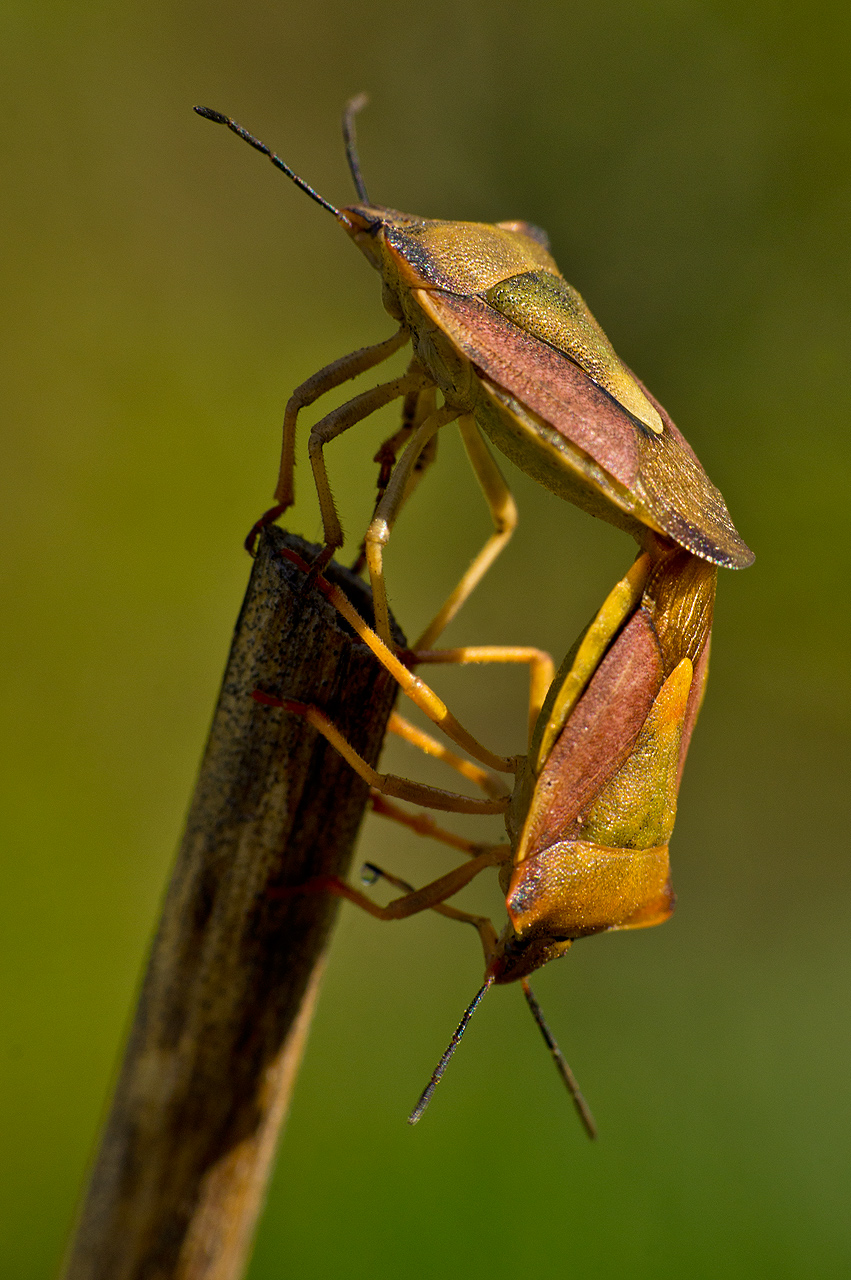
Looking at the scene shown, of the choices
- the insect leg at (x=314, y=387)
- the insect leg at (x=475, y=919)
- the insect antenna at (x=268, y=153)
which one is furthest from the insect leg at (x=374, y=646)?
the insect antenna at (x=268, y=153)

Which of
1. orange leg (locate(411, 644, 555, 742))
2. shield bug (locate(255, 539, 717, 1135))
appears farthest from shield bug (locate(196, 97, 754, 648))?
orange leg (locate(411, 644, 555, 742))

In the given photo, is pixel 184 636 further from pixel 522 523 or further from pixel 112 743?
pixel 522 523

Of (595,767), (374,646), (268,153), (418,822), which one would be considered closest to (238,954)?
(418,822)

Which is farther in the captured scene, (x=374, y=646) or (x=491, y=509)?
(x=491, y=509)

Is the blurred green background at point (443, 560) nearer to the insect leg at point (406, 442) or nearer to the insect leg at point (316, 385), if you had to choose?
the insect leg at point (406, 442)

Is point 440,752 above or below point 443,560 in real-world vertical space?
below

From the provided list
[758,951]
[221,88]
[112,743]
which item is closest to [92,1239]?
[112,743]

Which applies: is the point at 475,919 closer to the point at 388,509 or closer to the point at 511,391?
the point at 388,509
